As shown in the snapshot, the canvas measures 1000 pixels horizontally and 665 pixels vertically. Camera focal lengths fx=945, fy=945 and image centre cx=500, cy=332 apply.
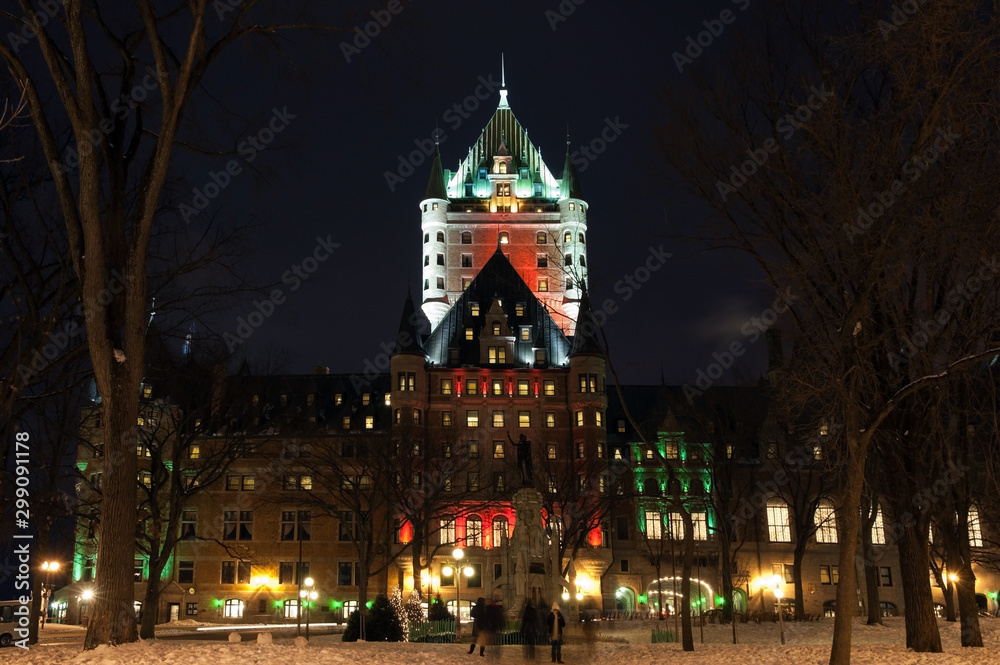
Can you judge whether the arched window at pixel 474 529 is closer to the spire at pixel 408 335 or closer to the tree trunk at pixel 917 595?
the spire at pixel 408 335

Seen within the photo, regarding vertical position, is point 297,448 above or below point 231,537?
above

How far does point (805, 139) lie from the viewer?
17.0 m

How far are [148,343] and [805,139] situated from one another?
1727cm

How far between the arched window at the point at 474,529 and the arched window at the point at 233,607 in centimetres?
1617

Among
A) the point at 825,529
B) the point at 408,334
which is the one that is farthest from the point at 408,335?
the point at 825,529

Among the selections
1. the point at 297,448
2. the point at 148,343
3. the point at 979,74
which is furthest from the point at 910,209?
the point at 297,448

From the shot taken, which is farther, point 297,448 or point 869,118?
point 297,448

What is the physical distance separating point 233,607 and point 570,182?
171 ft

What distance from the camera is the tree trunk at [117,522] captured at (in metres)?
13.2

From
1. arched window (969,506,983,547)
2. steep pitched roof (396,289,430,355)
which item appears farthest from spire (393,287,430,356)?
arched window (969,506,983,547)

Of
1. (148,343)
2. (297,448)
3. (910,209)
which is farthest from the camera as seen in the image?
(297,448)

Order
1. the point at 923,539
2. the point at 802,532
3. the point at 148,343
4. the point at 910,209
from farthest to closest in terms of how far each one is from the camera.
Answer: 1. the point at 802,532
2. the point at 148,343
3. the point at 923,539
4. the point at 910,209

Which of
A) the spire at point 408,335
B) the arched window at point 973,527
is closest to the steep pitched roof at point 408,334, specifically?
the spire at point 408,335

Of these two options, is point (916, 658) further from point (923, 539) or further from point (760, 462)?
point (760, 462)
